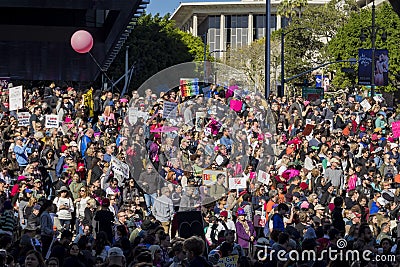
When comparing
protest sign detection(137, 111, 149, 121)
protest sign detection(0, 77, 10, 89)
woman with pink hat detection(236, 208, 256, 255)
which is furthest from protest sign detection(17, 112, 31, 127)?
woman with pink hat detection(236, 208, 256, 255)

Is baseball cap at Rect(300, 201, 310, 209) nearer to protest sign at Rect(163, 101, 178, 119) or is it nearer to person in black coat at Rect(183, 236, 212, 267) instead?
protest sign at Rect(163, 101, 178, 119)

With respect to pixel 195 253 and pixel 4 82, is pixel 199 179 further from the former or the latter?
pixel 4 82

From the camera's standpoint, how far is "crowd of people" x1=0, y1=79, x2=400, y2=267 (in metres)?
13.8

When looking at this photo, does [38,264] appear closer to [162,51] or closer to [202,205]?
[202,205]

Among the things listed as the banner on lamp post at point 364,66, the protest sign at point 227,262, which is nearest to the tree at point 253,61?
the banner on lamp post at point 364,66

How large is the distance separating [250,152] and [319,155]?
168 cm

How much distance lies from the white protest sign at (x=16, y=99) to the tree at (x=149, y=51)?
45433mm

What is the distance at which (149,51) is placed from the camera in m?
75.2

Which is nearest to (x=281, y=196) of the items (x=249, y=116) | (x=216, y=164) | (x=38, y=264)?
(x=216, y=164)

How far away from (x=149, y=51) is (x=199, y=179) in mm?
54581

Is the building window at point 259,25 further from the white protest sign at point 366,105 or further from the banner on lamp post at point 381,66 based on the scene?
the white protest sign at point 366,105

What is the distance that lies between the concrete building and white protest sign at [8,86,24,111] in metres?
120

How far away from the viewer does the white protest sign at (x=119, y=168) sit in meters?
20.8

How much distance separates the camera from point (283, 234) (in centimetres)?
1388
